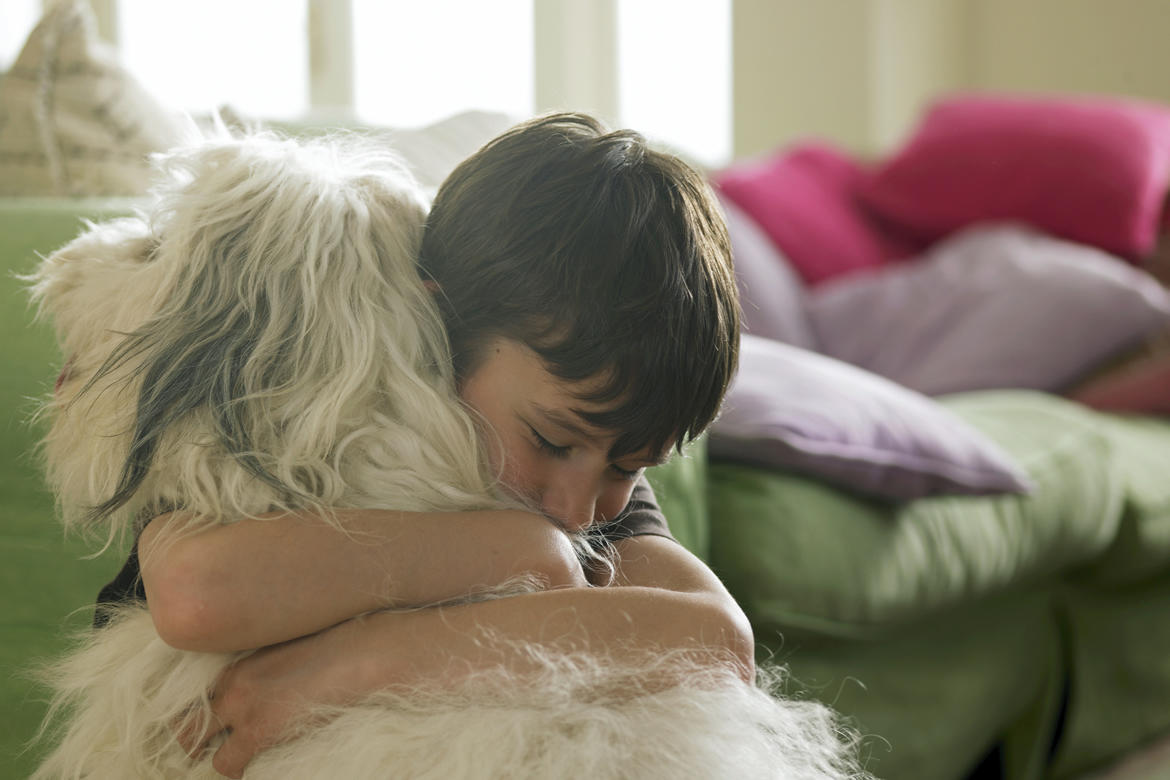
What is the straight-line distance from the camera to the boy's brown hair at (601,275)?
24.2 inches

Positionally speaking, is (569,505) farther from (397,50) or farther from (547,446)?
(397,50)

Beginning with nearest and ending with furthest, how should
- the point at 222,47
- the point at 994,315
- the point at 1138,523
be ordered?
the point at 1138,523, the point at 994,315, the point at 222,47

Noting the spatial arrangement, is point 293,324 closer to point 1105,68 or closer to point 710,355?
point 710,355

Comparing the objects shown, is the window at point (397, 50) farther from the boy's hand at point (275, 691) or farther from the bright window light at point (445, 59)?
the boy's hand at point (275, 691)

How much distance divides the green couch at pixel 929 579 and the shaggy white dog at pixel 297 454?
87 millimetres

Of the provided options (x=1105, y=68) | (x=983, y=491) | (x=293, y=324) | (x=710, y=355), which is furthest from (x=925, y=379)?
(x=1105, y=68)

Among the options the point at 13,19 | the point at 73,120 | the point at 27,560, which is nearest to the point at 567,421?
the point at 27,560

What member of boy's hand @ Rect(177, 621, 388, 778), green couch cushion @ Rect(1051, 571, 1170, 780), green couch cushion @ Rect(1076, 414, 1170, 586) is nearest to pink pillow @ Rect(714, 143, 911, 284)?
green couch cushion @ Rect(1076, 414, 1170, 586)

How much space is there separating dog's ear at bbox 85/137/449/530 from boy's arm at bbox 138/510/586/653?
0.02m

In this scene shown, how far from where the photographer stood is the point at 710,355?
25.3 inches

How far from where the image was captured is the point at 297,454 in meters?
0.59

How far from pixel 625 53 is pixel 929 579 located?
227 centimetres

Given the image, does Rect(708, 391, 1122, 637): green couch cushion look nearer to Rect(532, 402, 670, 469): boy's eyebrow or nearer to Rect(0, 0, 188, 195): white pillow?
Rect(532, 402, 670, 469): boy's eyebrow

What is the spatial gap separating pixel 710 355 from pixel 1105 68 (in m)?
2.79
